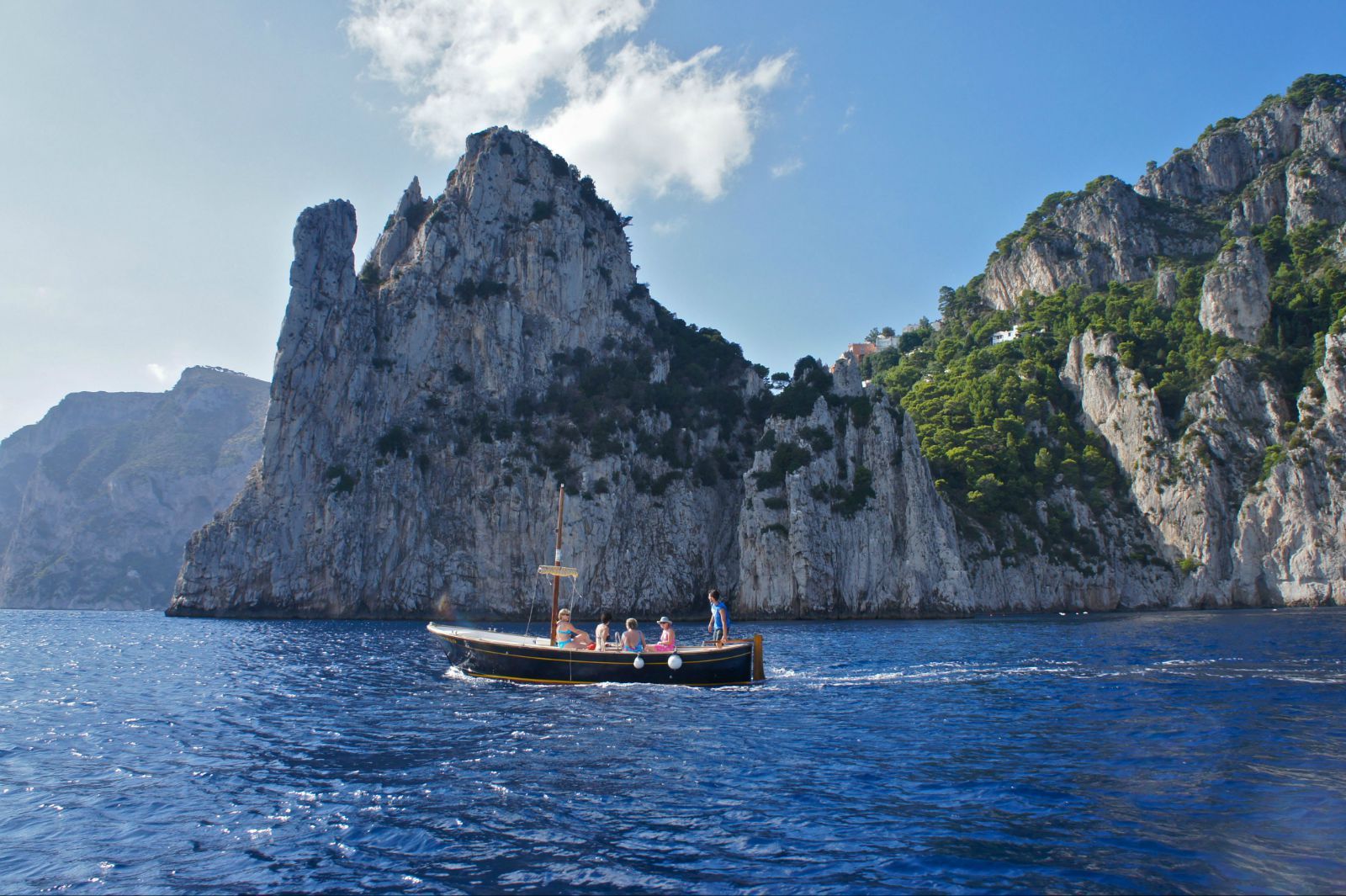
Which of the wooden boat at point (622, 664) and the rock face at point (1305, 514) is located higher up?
the rock face at point (1305, 514)

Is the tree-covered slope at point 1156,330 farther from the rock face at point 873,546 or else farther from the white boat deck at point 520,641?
the white boat deck at point 520,641

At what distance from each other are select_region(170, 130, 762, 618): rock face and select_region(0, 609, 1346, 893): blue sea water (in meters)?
47.2

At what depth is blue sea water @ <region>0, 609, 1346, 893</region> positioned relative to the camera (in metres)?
10.2

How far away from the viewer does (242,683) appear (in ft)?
90.3

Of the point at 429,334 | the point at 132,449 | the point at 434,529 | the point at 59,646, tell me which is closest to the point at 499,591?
the point at 434,529

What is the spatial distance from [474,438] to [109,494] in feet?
423

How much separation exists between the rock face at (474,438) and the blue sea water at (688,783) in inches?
A: 1859

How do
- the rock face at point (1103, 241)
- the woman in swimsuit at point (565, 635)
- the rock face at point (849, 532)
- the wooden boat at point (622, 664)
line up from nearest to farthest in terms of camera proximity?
the wooden boat at point (622, 664)
the woman in swimsuit at point (565, 635)
the rock face at point (849, 532)
the rock face at point (1103, 241)

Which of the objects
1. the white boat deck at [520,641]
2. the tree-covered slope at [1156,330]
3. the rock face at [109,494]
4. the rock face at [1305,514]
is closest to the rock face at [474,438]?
the tree-covered slope at [1156,330]

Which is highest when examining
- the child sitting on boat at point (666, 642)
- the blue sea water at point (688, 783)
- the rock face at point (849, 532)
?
the rock face at point (849, 532)

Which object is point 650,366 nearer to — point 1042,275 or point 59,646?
point 59,646

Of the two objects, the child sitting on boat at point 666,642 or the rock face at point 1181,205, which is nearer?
the child sitting on boat at point 666,642

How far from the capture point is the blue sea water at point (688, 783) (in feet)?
33.3

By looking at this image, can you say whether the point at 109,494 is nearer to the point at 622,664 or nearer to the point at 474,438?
the point at 474,438
